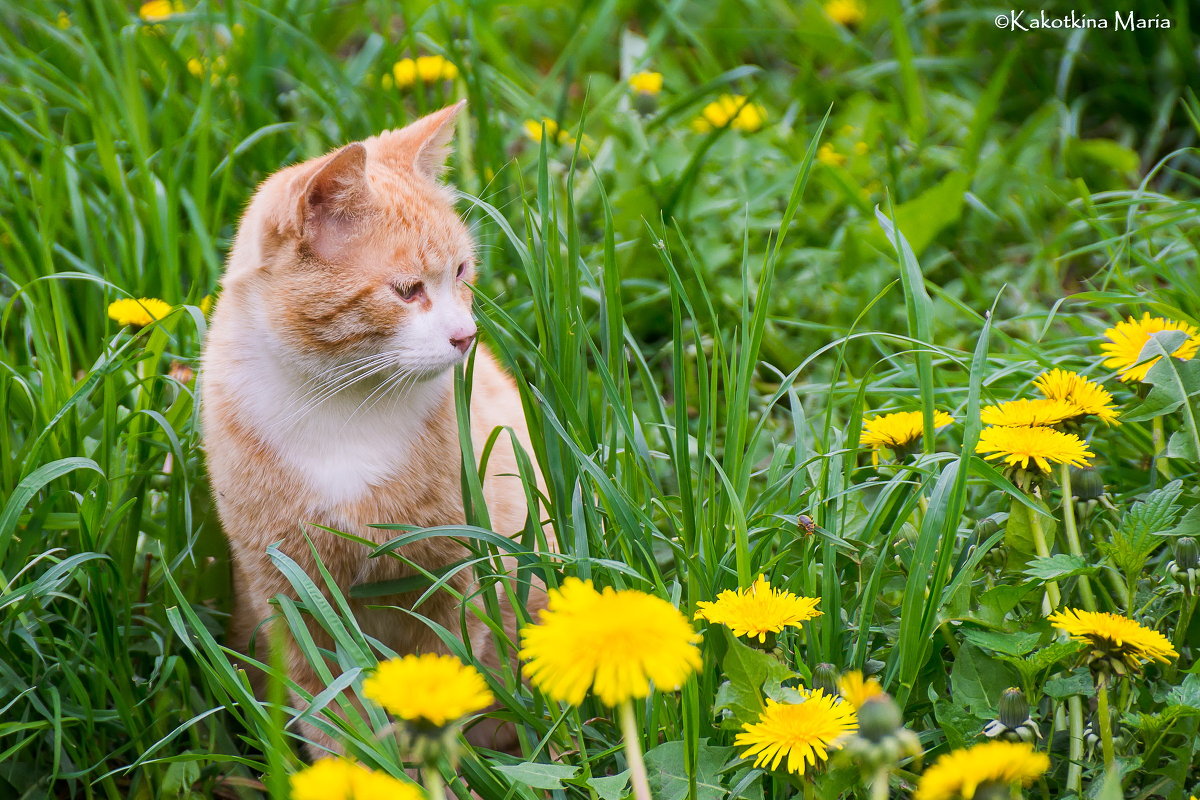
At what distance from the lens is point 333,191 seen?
1.69 m

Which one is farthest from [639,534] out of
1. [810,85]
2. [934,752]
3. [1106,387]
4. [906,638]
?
[810,85]

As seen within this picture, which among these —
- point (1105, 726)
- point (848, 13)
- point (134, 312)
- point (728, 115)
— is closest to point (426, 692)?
point (1105, 726)

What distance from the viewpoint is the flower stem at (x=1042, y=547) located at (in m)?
1.47

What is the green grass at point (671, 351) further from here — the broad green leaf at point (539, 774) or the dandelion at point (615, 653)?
the dandelion at point (615, 653)

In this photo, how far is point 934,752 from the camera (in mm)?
1463

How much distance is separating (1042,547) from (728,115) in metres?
2.20

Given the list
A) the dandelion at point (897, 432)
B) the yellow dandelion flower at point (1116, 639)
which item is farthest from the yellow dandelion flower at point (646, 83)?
the yellow dandelion flower at point (1116, 639)

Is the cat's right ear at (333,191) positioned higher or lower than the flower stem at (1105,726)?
higher

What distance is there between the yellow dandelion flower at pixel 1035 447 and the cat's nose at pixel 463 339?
740 mm

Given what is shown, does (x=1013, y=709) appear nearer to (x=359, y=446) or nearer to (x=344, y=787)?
(x=344, y=787)

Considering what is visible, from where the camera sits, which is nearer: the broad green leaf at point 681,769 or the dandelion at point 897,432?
the broad green leaf at point 681,769

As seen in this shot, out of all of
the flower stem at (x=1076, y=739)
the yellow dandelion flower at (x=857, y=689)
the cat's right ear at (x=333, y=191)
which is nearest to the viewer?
the yellow dandelion flower at (x=857, y=689)

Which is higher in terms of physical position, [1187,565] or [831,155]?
[831,155]

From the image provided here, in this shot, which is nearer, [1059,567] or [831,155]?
[1059,567]
